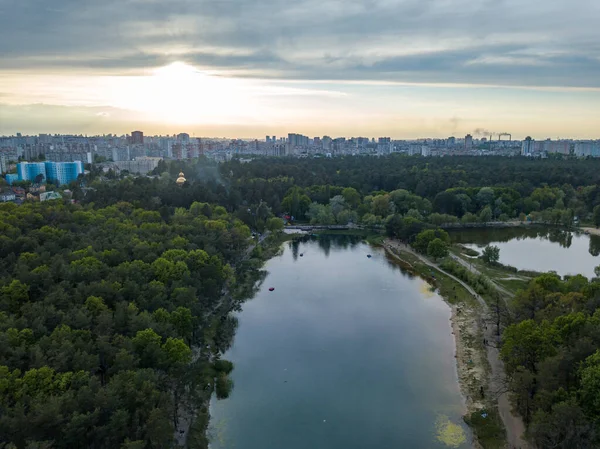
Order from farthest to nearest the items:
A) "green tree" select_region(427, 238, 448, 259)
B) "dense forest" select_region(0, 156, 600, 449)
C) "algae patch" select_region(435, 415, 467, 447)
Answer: "green tree" select_region(427, 238, 448, 259)
"algae patch" select_region(435, 415, 467, 447)
"dense forest" select_region(0, 156, 600, 449)

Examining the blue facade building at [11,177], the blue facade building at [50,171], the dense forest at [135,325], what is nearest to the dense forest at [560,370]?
the dense forest at [135,325]

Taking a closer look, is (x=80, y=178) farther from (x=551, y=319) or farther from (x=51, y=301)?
(x=551, y=319)

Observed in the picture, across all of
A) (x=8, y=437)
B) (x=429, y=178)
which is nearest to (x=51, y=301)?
(x=8, y=437)

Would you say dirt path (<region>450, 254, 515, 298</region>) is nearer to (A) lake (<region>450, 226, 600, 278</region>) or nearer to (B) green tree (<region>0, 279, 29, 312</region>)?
(A) lake (<region>450, 226, 600, 278</region>)

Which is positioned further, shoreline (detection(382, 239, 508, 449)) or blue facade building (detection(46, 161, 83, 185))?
blue facade building (detection(46, 161, 83, 185))

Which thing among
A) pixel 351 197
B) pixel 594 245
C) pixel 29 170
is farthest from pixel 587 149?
pixel 29 170

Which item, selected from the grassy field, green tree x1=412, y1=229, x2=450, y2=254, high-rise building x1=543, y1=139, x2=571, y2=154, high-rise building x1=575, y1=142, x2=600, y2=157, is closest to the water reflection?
the grassy field
